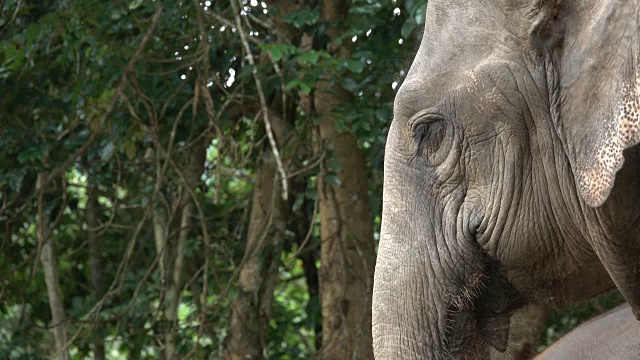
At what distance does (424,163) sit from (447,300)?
0.86ft

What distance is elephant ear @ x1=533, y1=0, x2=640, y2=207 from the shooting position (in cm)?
190

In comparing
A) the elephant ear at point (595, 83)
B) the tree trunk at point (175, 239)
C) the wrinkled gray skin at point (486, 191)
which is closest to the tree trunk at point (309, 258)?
the tree trunk at point (175, 239)

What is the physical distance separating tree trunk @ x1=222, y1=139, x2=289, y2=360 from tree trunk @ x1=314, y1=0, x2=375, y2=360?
10.1 inches

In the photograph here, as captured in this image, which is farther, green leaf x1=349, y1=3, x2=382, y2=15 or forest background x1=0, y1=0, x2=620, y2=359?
forest background x1=0, y1=0, x2=620, y2=359

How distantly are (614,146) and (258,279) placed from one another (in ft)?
9.82

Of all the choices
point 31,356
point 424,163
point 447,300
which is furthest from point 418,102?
point 31,356

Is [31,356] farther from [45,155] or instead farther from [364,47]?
[364,47]

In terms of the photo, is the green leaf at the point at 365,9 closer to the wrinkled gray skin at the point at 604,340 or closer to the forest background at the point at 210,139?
the forest background at the point at 210,139

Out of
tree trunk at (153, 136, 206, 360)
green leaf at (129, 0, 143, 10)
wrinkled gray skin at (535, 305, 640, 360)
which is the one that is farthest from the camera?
tree trunk at (153, 136, 206, 360)

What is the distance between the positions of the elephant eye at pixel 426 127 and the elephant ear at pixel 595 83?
0.76 feet

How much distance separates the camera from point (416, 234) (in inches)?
88.4

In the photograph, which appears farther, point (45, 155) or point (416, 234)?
point (45, 155)

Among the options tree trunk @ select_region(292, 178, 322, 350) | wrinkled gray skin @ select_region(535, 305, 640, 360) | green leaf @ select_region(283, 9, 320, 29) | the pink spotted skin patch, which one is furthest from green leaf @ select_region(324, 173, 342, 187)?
the pink spotted skin patch

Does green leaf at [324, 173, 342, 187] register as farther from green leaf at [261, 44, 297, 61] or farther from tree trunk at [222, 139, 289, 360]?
green leaf at [261, 44, 297, 61]
